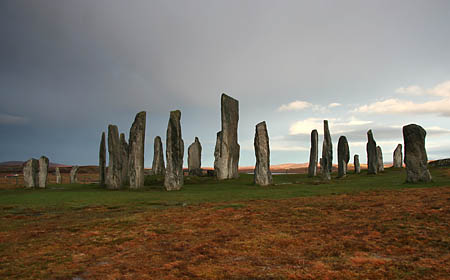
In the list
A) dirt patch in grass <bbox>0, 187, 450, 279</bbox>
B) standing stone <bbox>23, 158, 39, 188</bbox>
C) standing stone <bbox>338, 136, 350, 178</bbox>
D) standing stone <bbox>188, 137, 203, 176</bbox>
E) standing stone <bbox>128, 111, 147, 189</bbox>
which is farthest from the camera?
standing stone <bbox>188, 137, 203, 176</bbox>

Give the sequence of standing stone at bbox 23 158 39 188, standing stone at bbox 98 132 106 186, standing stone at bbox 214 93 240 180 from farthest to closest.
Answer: standing stone at bbox 214 93 240 180, standing stone at bbox 98 132 106 186, standing stone at bbox 23 158 39 188

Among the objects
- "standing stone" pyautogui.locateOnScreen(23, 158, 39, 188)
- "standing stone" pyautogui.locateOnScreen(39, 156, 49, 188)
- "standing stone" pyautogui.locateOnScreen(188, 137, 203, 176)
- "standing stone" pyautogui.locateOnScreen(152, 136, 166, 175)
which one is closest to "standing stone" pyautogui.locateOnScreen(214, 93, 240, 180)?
"standing stone" pyautogui.locateOnScreen(188, 137, 203, 176)

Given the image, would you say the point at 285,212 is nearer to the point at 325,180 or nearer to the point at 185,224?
the point at 185,224

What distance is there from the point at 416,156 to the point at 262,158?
30.5ft

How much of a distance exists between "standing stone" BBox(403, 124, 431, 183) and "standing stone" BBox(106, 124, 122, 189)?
19145mm

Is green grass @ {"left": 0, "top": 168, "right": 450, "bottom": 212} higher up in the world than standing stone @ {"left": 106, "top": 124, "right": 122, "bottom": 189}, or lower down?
lower down

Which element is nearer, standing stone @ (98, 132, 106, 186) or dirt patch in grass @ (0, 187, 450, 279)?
dirt patch in grass @ (0, 187, 450, 279)

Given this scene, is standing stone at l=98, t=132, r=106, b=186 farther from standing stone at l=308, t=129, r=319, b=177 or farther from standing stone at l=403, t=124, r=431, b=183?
standing stone at l=403, t=124, r=431, b=183

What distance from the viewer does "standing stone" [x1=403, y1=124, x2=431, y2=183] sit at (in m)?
16.7

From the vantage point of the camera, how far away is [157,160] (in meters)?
35.0

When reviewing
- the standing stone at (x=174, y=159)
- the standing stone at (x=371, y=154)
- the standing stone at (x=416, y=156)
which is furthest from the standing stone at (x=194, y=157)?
the standing stone at (x=416, y=156)

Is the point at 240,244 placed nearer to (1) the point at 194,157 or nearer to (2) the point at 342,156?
(2) the point at 342,156

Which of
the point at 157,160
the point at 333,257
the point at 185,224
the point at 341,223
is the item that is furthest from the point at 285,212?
the point at 157,160

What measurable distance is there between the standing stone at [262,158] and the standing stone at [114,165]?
33.4ft
